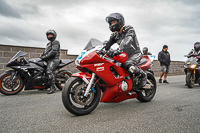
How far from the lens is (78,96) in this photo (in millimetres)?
2592

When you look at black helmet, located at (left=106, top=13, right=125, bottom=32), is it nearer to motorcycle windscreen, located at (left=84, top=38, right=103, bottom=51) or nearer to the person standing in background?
motorcycle windscreen, located at (left=84, top=38, right=103, bottom=51)

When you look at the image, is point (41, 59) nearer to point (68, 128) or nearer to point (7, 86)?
point (7, 86)

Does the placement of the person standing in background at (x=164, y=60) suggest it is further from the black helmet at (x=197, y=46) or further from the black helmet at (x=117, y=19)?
the black helmet at (x=117, y=19)

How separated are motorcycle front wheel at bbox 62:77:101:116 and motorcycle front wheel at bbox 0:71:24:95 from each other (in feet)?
10.3

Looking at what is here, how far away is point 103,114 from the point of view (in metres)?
2.70

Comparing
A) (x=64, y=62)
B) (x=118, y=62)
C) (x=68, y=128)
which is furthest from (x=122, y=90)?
(x=64, y=62)

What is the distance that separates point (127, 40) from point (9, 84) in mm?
3898

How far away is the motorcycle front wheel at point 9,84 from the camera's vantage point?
15.8 ft

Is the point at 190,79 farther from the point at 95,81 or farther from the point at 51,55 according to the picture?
the point at 51,55

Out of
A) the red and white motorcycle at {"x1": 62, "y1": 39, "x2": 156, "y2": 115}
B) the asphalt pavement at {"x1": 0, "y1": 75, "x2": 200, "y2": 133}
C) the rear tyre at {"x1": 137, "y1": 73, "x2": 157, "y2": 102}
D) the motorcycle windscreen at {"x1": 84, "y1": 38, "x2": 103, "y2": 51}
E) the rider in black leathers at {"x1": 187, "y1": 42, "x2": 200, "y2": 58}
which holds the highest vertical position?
the rider in black leathers at {"x1": 187, "y1": 42, "x2": 200, "y2": 58}

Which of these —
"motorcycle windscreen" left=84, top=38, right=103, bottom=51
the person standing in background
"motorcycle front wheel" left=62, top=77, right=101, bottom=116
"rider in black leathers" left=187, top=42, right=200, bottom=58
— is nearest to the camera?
"motorcycle front wheel" left=62, top=77, right=101, bottom=116

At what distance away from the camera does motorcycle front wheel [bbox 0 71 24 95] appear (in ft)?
15.8

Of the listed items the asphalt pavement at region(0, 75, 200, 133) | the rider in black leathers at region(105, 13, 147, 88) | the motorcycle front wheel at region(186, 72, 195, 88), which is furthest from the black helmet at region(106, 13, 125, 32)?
the motorcycle front wheel at region(186, 72, 195, 88)

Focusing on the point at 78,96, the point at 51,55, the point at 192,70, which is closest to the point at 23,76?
the point at 51,55
